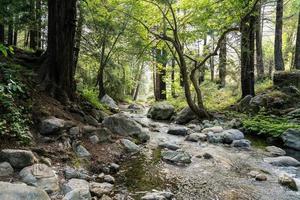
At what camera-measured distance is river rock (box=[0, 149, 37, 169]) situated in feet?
12.1

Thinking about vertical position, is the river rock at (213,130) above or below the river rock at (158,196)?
above

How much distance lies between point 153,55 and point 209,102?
3.47 metres

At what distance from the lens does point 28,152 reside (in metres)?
3.87

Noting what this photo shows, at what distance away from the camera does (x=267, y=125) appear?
7.88 m

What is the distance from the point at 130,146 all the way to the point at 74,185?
2.45 meters

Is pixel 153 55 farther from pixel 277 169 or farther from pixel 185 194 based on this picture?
pixel 185 194

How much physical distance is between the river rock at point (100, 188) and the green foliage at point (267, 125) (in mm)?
5080

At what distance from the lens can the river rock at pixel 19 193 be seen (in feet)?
8.87

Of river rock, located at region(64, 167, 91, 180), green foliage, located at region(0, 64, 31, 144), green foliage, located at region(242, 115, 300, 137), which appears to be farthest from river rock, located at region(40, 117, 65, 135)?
green foliage, located at region(242, 115, 300, 137)

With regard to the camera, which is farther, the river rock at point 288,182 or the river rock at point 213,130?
the river rock at point 213,130

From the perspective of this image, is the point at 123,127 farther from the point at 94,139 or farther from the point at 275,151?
the point at 275,151

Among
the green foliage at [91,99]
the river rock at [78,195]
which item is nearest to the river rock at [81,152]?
the river rock at [78,195]

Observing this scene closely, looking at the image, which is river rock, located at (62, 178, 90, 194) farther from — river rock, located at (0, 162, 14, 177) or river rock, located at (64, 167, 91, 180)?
river rock, located at (0, 162, 14, 177)

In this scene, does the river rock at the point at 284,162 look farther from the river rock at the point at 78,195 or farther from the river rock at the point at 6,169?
the river rock at the point at 6,169
